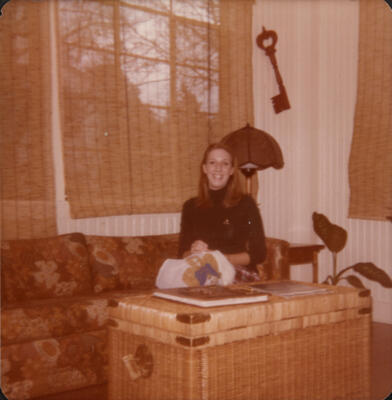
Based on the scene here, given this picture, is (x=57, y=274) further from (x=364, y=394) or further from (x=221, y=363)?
(x=364, y=394)

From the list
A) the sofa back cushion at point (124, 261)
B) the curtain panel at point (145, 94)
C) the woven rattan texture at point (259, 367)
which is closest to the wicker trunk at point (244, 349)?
the woven rattan texture at point (259, 367)

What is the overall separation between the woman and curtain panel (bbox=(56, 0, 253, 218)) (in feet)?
2.73

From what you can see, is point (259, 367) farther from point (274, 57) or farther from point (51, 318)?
point (274, 57)

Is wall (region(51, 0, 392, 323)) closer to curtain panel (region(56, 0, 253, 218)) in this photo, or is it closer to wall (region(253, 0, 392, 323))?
wall (region(253, 0, 392, 323))

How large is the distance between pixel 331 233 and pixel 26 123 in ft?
7.59

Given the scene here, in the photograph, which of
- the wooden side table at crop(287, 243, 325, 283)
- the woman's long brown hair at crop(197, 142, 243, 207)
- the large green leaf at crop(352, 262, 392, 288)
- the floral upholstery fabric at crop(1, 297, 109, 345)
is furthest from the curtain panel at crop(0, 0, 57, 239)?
the large green leaf at crop(352, 262, 392, 288)

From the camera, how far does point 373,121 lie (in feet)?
13.3

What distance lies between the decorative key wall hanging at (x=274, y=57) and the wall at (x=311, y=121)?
54 mm

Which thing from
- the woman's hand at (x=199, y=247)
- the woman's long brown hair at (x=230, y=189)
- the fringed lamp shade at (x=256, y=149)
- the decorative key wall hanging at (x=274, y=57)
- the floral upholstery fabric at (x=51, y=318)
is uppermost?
the decorative key wall hanging at (x=274, y=57)

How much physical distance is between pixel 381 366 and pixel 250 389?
152 centimetres

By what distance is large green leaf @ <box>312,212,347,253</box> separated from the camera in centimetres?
390

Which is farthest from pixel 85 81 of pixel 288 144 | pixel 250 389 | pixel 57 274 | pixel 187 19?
pixel 250 389

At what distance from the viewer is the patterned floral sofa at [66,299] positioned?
2266 millimetres

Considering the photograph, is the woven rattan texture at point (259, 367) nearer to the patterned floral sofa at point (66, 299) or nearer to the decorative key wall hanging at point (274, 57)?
Answer: the patterned floral sofa at point (66, 299)
